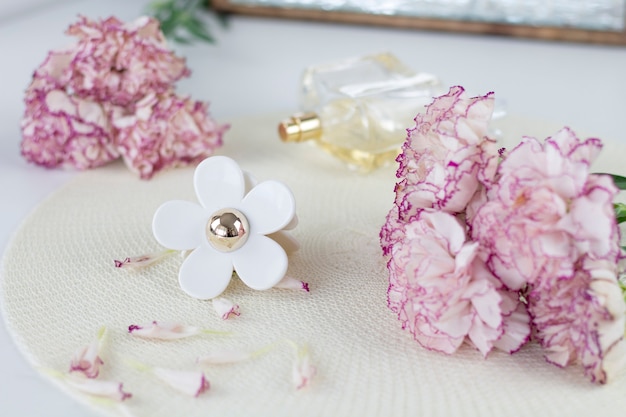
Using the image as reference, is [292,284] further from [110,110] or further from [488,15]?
[488,15]

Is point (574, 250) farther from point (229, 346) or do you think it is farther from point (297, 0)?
point (297, 0)

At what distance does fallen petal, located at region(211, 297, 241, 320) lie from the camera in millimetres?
799

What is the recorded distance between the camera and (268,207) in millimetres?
840

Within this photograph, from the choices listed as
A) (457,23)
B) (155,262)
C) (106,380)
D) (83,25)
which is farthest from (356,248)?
(457,23)

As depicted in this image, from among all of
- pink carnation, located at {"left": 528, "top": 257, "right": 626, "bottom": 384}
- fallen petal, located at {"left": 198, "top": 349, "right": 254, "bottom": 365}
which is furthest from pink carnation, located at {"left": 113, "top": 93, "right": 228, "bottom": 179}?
pink carnation, located at {"left": 528, "top": 257, "right": 626, "bottom": 384}

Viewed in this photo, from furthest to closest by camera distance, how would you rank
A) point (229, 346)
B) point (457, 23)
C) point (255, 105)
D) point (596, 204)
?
point (457, 23) → point (255, 105) → point (229, 346) → point (596, 204)

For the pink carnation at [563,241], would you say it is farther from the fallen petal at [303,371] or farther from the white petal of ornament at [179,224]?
the white petal of ornament at [179,224]

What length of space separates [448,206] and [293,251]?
0.79 feet

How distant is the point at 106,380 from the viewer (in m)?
0.71

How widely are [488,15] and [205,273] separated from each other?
3.18 feet

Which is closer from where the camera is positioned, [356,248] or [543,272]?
[543,272]

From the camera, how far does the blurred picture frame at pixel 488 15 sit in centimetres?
A: 151

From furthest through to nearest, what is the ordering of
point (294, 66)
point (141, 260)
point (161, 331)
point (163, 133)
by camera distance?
1. point (294, 66)
2. point (163, 133)
3. point (141, 260)
4. point (161, 331)

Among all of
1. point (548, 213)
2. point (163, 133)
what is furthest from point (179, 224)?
point (548, 213)
